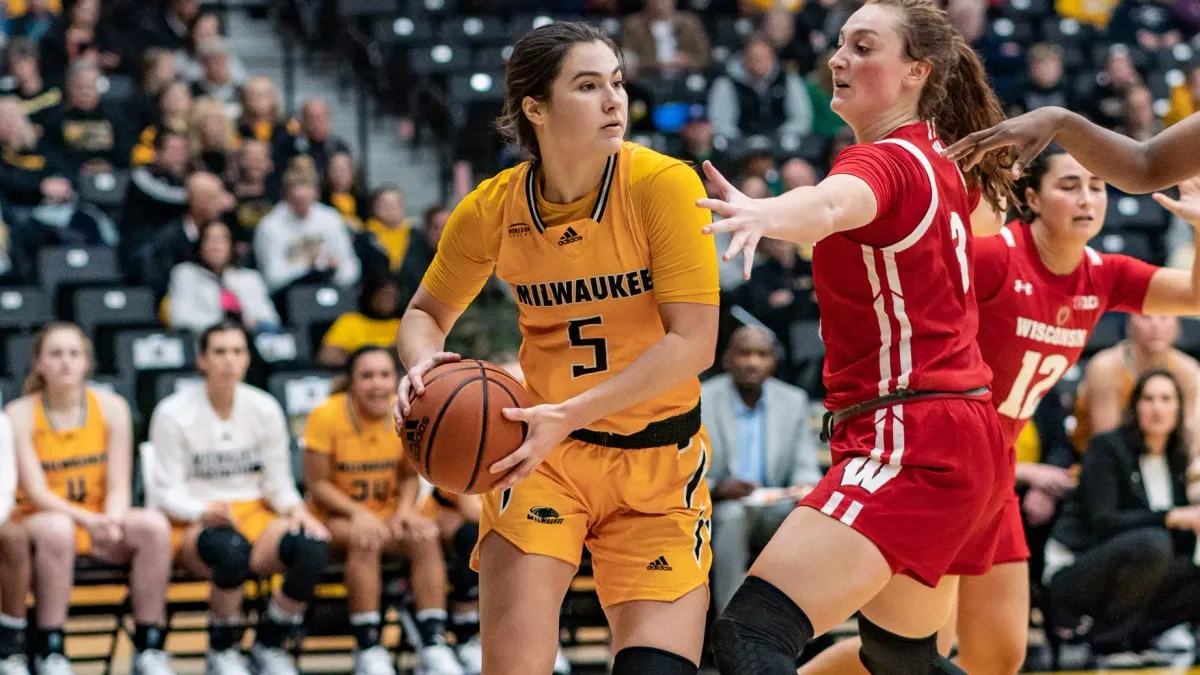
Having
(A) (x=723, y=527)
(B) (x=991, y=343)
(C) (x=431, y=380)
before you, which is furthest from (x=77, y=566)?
(B) (x=991, y=343)

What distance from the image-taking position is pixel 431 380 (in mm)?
3496

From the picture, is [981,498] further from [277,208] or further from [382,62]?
[382,62]

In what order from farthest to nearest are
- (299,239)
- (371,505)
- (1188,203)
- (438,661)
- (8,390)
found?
(299,239), (8,390), (371,505), (438,661), (1188,203)

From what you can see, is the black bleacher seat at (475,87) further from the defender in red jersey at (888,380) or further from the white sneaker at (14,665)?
the defender in red jersey at (888,380)

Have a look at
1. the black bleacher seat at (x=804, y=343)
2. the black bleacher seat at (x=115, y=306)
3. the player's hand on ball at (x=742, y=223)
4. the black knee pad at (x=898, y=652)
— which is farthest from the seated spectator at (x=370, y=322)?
the player's hand on ball at (x=742, y=223)

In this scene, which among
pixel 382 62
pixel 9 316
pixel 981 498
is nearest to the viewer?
pixel 981 498

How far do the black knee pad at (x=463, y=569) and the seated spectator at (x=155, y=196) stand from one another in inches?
152

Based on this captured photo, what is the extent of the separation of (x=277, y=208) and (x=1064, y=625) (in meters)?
5.58

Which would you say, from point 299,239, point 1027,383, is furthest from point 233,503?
point 1027,383

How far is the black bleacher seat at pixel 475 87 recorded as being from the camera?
36.7 feet

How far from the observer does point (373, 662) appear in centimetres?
638

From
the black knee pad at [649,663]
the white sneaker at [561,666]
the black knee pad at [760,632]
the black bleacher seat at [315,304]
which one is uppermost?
the black bleacher seat at [315,304]

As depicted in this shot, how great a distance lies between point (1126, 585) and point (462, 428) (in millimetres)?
4371

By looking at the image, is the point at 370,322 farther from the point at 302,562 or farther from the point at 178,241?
the point at 302,562
